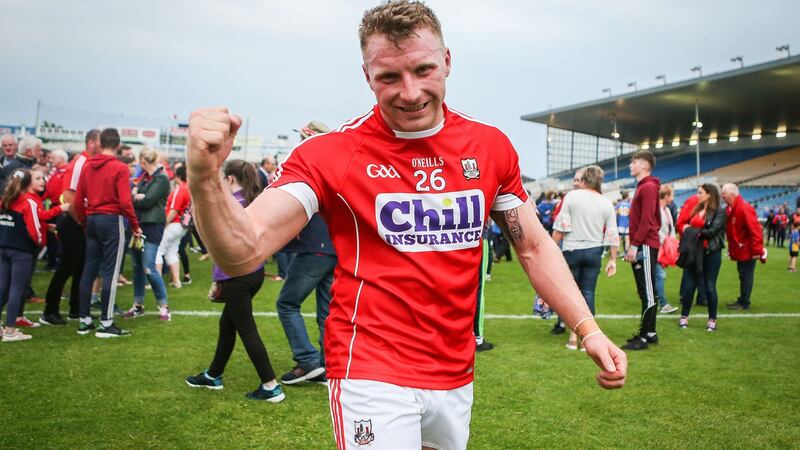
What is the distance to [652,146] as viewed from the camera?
217 ft

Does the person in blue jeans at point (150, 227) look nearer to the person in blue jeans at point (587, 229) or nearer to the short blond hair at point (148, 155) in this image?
the short blond hair at point (148, 155)

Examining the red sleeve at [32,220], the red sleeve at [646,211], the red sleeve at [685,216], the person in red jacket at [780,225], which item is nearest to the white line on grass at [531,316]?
the red sleeve at [685,216]

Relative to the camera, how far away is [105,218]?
726cm

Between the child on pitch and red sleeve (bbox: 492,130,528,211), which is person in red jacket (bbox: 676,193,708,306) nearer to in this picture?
red sleeve (bbox: 492,130,528,211)

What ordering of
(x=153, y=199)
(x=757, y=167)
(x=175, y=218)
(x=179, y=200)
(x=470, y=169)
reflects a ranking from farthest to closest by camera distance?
(x=757, y=167) → (x=175, y=218) → (x=179, y=200) → (x=153, y=199) → (x=470, y=169)

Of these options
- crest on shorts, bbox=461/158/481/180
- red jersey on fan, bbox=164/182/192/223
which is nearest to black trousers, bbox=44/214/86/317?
red jersey on fan, bbox=164/182/192/223

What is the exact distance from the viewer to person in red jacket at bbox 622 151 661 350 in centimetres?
749

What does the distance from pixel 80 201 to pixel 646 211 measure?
690 cm

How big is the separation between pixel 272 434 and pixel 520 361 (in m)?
3.20

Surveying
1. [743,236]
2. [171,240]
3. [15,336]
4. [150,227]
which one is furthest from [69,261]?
[743,236]

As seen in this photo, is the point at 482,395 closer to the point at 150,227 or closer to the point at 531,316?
the point at 531,316

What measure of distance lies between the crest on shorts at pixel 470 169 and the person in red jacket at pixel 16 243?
6.56 m

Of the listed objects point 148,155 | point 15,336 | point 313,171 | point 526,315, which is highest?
point 148,155

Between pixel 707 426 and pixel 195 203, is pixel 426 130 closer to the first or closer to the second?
pixel 195 203
